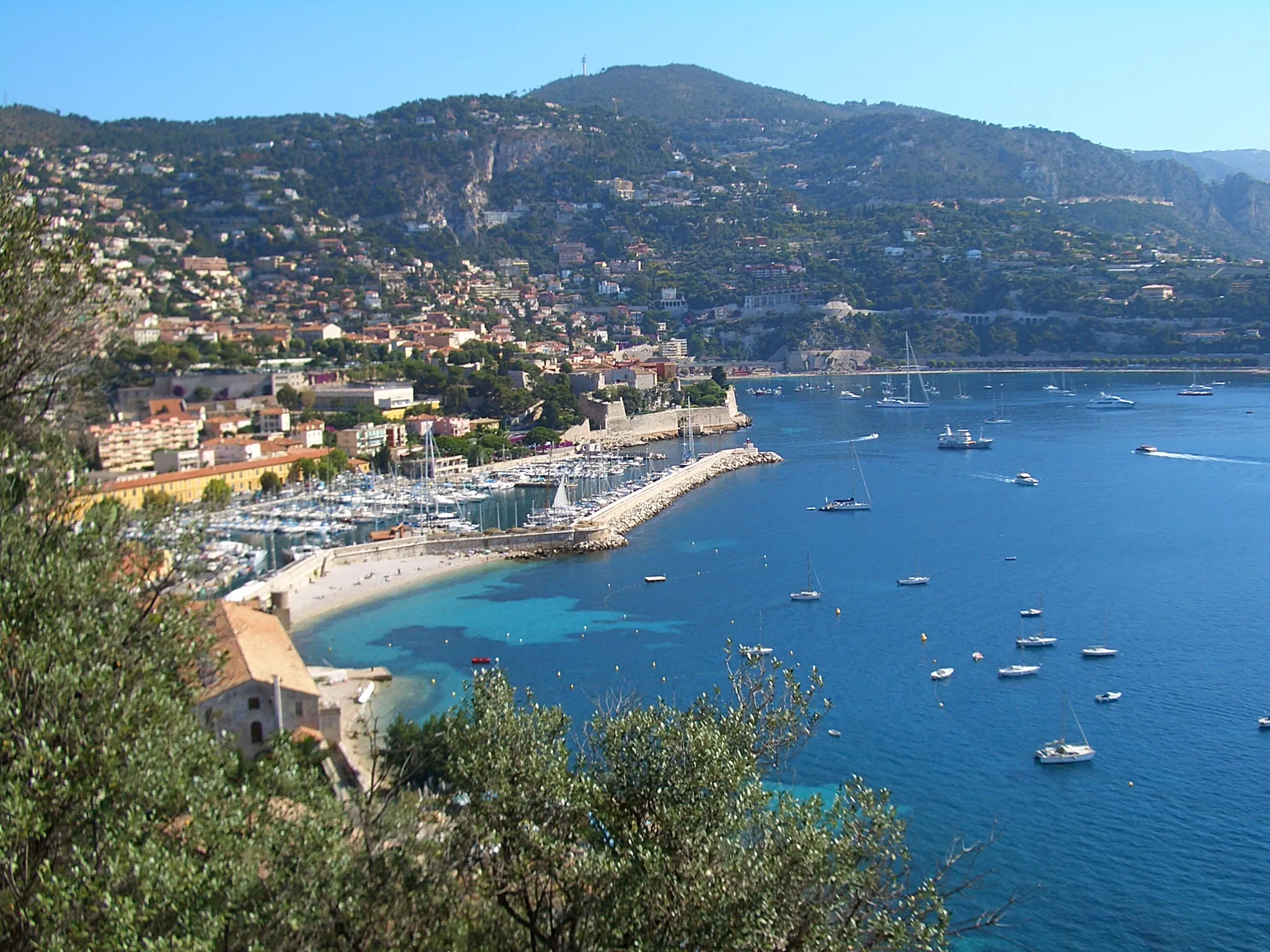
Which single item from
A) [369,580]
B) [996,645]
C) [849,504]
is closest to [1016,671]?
[996,645]

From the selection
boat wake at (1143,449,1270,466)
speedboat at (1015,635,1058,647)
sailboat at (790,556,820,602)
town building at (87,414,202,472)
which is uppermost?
town building at (87,414,202,472)

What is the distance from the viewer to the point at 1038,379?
177 feet

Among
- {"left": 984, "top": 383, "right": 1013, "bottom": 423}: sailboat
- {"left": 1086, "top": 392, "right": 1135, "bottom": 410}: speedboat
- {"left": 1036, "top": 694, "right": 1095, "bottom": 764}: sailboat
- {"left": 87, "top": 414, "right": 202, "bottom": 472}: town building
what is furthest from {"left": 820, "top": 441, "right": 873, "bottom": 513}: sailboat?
{"left": 1086, "top": 392, "right": 1135, "bottom": 410}: speedboat

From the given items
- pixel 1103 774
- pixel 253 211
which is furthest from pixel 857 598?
pixel 253 211

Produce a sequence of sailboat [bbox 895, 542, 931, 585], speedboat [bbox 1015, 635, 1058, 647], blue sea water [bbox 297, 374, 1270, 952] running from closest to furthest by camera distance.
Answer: blue sea water [bbox 297, 374, 1270, 952], speedboat [bbox 1015, 635, 1058, 647], sailboat [bbox 895, 542, 931, 585]

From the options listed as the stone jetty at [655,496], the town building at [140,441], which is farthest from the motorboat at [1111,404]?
the town building at [140,441]

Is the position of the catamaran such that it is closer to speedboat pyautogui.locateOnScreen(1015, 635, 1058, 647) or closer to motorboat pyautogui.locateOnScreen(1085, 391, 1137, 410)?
speedboat pyautogui.locateOnScreen(1015, 635, 1058, 647)

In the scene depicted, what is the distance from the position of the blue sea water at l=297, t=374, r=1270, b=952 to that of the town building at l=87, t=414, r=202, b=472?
1008 centimetres

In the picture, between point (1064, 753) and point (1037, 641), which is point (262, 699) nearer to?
point (1064, 753)

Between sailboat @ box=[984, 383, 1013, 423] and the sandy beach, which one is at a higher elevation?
the sandy beach

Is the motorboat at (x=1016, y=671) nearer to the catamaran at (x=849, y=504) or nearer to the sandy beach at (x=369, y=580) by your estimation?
the sandy beach at (x=369, y=580)

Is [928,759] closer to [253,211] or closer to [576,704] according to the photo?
[576,704]

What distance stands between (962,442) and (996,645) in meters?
18.8

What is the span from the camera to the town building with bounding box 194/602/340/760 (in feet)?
27.6
